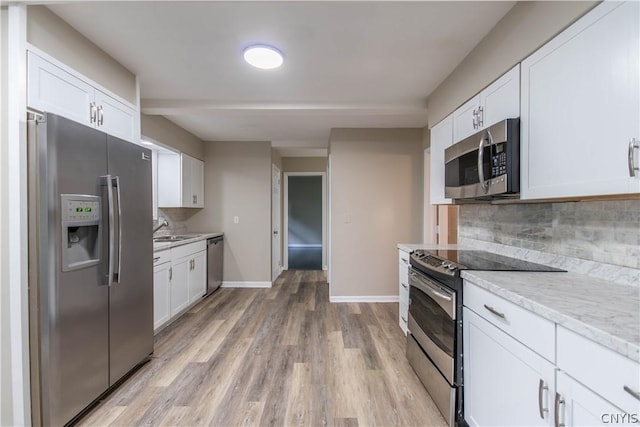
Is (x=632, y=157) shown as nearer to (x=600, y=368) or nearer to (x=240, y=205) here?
(x=600, y=368)

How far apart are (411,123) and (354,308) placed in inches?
98.9

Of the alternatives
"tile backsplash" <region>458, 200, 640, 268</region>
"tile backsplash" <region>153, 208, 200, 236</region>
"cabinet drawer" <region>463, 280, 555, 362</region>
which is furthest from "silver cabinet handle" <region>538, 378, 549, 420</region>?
"tile backsplash" <region>153, 208, 200, 236</region>

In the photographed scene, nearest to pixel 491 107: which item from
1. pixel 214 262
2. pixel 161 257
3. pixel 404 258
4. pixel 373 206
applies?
pixel 404 258

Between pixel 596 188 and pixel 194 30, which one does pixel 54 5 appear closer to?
pixel 194 30

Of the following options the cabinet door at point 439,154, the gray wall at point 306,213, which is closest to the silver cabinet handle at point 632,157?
the cabinet door at point 439,154

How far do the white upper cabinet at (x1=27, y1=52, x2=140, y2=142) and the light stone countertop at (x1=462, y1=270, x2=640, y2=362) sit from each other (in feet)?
8.36

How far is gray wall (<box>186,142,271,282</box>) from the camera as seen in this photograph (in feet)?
15.4

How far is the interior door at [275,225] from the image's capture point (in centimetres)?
496

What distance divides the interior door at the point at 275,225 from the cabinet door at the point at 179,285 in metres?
1.59

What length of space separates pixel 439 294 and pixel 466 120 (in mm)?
1302

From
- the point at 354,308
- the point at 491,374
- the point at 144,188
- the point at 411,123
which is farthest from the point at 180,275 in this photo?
the point at 411,123

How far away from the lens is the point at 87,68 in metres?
1.96

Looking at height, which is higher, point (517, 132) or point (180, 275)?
point (517, 132)

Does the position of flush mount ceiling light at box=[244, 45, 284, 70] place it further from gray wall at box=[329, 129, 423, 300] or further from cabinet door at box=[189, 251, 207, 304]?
cabinet door at box=[189, 251, 207, 304]
